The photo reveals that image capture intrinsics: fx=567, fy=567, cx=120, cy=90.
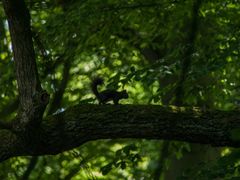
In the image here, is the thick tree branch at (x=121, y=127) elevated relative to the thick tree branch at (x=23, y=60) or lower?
lower

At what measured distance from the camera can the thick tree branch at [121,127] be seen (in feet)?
14.1

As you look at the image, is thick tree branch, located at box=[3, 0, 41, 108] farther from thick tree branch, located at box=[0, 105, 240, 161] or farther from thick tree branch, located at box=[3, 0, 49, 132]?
thick tree branch, located at box=[0, 105, 240, 161]

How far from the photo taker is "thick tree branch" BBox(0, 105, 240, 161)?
431 centimetres

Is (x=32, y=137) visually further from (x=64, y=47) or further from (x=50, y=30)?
(x=64, y=47)

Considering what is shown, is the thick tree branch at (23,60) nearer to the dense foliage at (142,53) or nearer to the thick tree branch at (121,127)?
the thick tree branch at (121,127)

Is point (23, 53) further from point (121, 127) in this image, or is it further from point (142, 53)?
point (142, 53)

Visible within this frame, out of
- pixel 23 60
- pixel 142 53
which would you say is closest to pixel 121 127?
pixel 23 60

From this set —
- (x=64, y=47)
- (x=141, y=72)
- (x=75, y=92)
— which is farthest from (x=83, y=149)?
(x=141, y=72)

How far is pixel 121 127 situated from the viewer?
4328mm

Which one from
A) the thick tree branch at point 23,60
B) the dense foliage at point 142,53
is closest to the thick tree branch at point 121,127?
the thick tree branch at point 23,60

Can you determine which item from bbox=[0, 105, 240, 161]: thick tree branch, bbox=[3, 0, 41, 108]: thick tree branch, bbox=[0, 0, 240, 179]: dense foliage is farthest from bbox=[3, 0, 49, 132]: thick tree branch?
bbox=[0, 0, 240, 179]: dense foliage

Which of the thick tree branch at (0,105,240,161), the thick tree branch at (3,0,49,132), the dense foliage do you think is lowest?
the dense foliage

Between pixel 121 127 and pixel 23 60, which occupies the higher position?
pixel 23 60

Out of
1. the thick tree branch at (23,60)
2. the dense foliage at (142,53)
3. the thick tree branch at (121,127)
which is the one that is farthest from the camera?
the dense foliage at (142,53)
